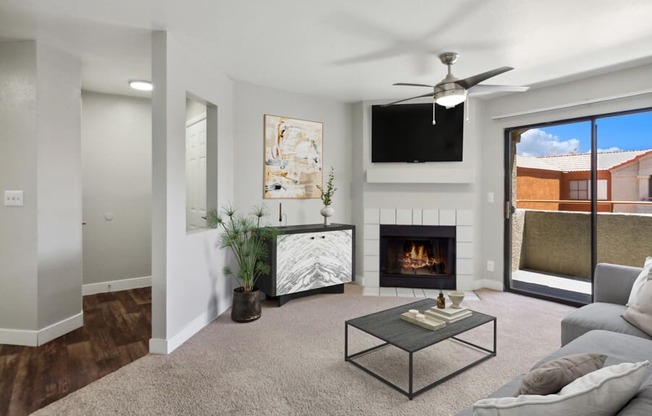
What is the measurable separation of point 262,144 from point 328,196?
100 cm

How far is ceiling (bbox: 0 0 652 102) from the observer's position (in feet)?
7.48

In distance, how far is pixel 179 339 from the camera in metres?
2.76

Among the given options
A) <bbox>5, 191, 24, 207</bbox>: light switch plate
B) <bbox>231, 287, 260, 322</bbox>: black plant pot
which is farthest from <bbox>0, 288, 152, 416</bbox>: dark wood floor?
<bbox>5, 191, 24, 207</bbox>: light switch plate

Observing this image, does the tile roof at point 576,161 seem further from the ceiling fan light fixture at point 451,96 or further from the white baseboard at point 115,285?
the white baseboard at point 115,285

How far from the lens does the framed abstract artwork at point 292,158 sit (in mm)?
4031

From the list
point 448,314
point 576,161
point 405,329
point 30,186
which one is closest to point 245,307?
point 405,329

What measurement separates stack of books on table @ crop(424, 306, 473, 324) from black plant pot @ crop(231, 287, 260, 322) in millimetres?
1635

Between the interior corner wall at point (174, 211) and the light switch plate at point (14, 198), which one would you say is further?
the light switch plate at point (14, 198)

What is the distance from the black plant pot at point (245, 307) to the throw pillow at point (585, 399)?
257cm

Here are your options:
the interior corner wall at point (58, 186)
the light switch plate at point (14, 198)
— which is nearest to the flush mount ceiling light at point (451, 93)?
the interior corner wall at point (58, 186)

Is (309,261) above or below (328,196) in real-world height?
below

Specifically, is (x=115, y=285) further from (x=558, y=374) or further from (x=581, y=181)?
(x=581, y=181)

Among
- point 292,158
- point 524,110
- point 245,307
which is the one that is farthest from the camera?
point 292,158

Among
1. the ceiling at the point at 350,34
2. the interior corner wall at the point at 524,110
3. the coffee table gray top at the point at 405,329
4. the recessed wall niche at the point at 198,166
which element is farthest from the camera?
the recessed wall niche at the point at 198,166
